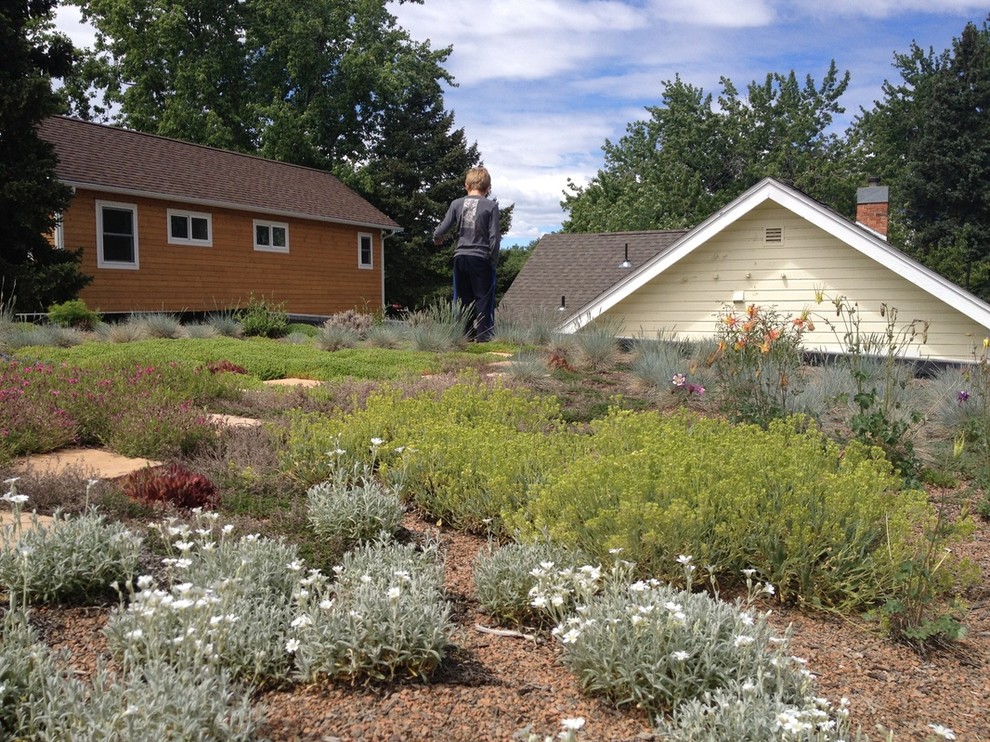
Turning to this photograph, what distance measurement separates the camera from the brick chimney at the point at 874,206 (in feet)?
58.8

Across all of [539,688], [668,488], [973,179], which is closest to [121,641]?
[539,688]

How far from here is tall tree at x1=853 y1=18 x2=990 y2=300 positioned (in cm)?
3706

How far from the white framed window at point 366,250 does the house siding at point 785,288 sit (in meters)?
15.5

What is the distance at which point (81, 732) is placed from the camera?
2.01m

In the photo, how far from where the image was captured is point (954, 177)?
38.2 metres

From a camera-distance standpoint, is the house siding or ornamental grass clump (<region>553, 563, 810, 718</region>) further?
the house siding

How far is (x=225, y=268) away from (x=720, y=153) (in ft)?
109

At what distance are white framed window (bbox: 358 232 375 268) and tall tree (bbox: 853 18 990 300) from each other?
24.6 meters

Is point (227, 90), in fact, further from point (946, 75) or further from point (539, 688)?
point (539, 688)

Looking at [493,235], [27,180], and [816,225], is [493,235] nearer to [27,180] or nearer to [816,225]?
[816,225]

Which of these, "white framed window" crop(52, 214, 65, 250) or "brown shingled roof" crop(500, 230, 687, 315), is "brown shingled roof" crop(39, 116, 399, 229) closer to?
"white framed window" crop(52, 214, 65, 250)

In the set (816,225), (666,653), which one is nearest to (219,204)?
(816,225)

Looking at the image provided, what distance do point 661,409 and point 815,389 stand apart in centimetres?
128

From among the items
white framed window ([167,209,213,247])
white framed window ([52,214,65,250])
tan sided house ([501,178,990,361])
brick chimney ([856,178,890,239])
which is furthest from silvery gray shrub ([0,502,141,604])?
brick chimney ([856,178,890,239])
